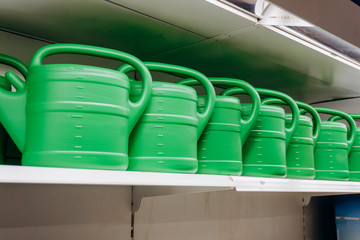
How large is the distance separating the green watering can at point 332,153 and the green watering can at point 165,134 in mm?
652

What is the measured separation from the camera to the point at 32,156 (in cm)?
81

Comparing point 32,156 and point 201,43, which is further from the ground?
point 201,43

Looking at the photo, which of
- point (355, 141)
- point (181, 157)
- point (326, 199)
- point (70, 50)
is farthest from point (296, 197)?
point (70, 50)

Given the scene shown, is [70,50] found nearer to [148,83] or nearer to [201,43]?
[148,83]

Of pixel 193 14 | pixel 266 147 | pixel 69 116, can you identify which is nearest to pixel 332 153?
pixel 266 147

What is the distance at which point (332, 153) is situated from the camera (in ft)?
4.86

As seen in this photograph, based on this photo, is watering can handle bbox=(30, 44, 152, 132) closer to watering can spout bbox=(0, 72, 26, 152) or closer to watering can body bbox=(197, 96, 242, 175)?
watering can spout bbox=(0, 72, 26, 152)

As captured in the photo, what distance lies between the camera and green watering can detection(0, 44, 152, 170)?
0.81m

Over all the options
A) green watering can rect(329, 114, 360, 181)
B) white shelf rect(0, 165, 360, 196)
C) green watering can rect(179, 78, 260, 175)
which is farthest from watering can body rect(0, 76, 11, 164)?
green watering can rect(329, 114, 360, 181)

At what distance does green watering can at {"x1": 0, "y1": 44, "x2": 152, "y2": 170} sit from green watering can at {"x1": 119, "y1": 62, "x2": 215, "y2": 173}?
8cm

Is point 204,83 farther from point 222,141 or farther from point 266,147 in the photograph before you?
point 266,147

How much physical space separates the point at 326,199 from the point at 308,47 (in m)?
1.29

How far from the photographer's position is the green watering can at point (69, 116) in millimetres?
809

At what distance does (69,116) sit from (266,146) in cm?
62
